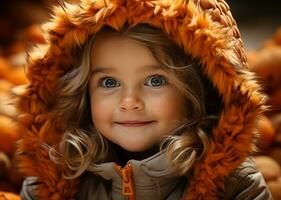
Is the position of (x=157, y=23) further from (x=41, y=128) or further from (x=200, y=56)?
(x=41, y=128)

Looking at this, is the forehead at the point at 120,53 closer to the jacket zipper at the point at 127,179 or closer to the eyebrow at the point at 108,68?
the eyebrow at the point at 108,68

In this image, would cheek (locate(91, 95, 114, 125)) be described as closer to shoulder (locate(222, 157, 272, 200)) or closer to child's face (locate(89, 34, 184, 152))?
child's face (locate(89, 34, 184, 152))

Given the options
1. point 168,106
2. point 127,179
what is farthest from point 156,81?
point 127,179

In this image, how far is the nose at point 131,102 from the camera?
109 centimetres

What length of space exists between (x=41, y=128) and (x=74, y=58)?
16 centimetres

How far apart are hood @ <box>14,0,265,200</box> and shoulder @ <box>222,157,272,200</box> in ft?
0.10

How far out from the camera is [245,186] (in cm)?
112

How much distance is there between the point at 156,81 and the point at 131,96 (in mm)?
58

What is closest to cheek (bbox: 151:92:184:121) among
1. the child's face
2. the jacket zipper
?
the child's face

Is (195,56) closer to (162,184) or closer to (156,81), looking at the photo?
(156,81)

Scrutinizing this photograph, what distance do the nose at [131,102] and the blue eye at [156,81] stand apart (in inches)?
1.5

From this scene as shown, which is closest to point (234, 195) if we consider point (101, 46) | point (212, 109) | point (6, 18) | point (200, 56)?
point (212, 109)

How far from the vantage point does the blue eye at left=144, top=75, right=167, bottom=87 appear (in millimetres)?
1112

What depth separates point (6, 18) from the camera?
237 centimetres
